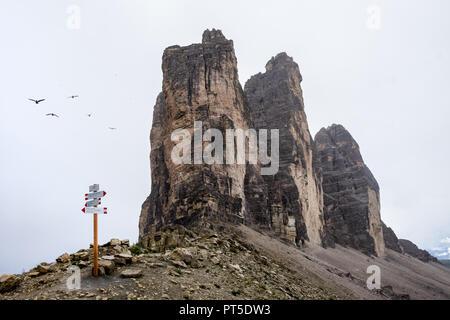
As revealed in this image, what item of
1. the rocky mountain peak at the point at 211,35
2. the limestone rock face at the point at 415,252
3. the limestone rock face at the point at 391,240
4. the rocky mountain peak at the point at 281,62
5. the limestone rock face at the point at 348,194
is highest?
the rocky mountain peak at the point at 281,62

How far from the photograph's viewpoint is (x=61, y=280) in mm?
9680

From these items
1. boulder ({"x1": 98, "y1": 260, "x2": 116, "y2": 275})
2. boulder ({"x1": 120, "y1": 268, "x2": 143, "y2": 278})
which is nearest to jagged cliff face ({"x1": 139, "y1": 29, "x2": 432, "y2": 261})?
boulder ({"x1": 98, "y1": 260, "x2": 116, "y2": 275})

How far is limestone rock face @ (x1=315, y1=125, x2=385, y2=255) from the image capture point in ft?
268

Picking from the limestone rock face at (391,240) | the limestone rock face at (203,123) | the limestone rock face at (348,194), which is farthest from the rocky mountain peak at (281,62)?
the limestone rock face at (391,240)

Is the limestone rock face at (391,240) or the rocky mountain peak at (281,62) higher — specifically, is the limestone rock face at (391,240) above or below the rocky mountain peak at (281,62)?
below

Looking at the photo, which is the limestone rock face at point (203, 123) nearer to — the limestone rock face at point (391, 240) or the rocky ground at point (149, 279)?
Result: the rocky ground at point (149, 279)

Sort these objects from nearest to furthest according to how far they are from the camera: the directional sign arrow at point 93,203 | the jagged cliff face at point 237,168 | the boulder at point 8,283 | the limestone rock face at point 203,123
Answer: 1. the boulder at point 8,283
2. the directional sign arrow at point 93,203
3. the limestone rock face at point 203,123
4. the jagged cliff face at point 237,168

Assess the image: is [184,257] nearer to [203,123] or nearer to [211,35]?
[203,123]

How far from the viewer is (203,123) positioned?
3994cm

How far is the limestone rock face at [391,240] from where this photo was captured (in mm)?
100812

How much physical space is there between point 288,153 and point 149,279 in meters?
55.1

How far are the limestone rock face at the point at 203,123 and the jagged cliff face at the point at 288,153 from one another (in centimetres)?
873
